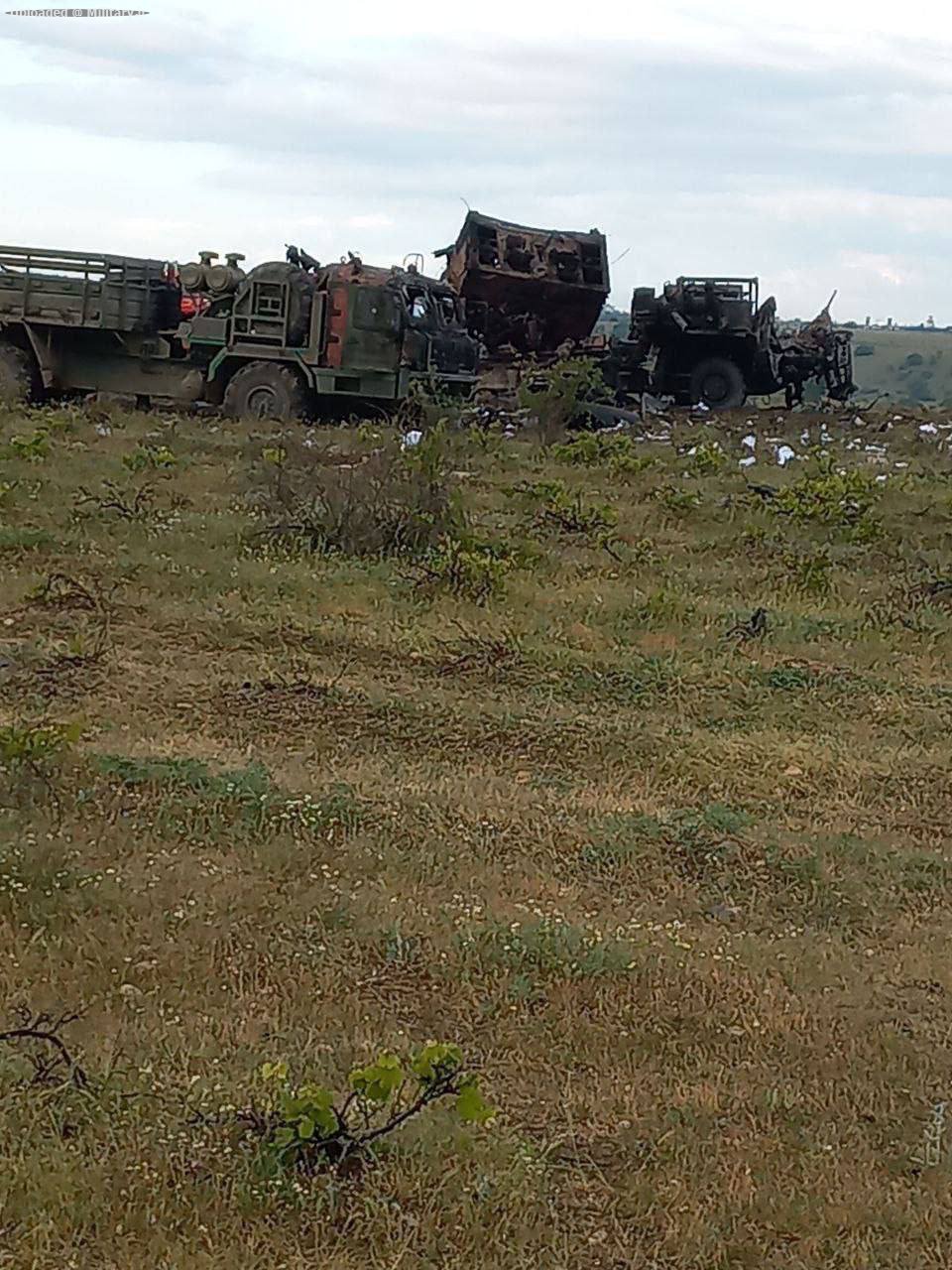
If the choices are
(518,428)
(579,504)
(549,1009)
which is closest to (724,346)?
(518,428)

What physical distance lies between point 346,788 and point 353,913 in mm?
985

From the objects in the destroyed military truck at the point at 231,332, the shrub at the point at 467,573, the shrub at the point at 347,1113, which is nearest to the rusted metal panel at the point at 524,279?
the destroyed military truck at the point at 231,332

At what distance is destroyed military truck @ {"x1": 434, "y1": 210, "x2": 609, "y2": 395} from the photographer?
18547 mm

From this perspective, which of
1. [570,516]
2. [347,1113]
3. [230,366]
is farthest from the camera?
[230,366]

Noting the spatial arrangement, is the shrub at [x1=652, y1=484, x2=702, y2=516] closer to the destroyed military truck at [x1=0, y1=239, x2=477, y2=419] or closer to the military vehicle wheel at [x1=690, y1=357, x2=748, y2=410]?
the destroyed military truck at [x1=0, y1=239, x2=477, y2=419]

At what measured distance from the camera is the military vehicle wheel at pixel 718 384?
19641mm

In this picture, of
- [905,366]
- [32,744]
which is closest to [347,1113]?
[32,744]

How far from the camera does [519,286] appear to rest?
1869 centimetres

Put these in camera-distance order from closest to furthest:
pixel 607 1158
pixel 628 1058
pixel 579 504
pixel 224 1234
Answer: pixel 224 1234 < pixel 607 1158 < pixel 628 1058 < pixel 579 504

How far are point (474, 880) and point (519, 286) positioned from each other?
15066 mm

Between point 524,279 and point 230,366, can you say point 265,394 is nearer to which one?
point 230,366

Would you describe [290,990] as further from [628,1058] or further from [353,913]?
[628,1058]

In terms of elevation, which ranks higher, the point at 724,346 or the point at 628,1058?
the point at 724,346

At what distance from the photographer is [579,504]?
10133 mm
